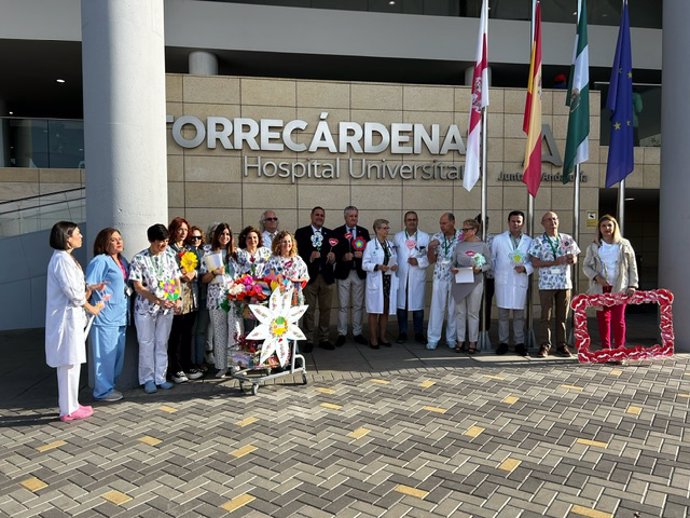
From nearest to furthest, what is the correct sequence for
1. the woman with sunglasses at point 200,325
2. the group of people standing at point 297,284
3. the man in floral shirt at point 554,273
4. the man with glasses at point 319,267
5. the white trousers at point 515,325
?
the group of people standing at point 297,284, the woman with sunglasses at point 200,325, the man in floral shirt at point 554,273, the white trousers at point 515,325, the man with glasses at point 319,267

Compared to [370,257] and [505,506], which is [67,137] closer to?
[370,257]

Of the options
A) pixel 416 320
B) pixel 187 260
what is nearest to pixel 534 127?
pixel 416 320

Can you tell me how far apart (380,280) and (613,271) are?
121 inches

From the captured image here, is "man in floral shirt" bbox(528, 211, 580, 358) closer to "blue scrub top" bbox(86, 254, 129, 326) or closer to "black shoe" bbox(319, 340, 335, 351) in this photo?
"black shoe" bbox(319, 340, 335, 351)

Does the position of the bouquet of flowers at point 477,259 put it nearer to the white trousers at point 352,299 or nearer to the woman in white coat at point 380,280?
the woman in white coat at point 380,280

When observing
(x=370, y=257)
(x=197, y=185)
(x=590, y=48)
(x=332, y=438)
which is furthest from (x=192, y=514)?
(x=590, y=48)

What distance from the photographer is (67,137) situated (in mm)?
12125

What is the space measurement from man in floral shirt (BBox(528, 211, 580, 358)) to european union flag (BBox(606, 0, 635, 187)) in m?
1.80

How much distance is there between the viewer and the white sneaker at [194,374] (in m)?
6.02

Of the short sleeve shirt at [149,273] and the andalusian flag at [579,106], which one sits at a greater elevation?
the andalusian flag at [579,106]

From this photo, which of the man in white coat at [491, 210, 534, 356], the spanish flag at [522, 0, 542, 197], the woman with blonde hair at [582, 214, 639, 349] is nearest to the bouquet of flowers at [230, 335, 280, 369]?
the man in white coat at [491, 210, 534, 356]

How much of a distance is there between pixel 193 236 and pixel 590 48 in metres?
11.9

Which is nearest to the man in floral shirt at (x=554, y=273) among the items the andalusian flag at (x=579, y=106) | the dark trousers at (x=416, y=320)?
the andalusian flag at (x=579, y=106)

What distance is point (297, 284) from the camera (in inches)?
236
